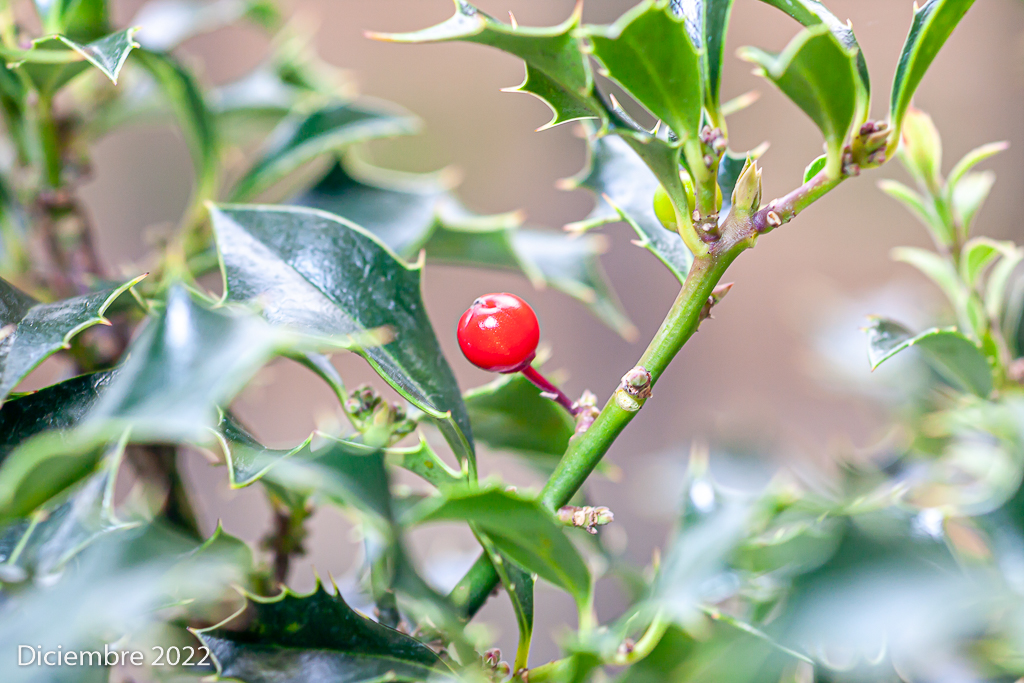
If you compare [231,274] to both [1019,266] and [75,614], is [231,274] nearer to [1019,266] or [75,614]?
[75,614]

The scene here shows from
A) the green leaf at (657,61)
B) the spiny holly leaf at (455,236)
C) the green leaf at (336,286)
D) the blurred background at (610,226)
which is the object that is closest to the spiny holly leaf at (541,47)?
the green leaf at (657,61)

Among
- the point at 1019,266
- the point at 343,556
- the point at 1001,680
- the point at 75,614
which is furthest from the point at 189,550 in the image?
the point at 343,556

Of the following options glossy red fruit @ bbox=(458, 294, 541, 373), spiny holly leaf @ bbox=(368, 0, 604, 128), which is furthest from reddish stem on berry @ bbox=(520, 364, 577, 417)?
spiny holly leaf @ bbox=(368, 0, 604, 128)

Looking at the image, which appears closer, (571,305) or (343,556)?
(343,556)

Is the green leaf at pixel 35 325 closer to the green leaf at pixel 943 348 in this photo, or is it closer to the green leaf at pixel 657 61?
the green leaf at pixel 657 61

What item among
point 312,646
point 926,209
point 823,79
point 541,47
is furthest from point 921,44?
point 312,646

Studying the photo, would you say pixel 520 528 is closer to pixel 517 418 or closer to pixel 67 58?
pixel 517 418

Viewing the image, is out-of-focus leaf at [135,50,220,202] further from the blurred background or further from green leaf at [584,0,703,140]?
the blurred background
